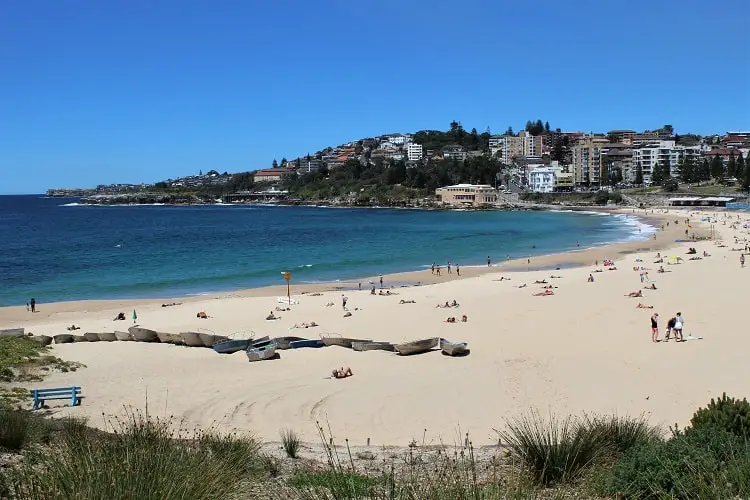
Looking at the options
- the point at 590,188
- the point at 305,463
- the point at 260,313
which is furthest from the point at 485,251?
the point at 590,188

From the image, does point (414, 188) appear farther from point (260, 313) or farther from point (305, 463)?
point (305, 463)

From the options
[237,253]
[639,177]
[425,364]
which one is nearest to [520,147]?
[639,177]

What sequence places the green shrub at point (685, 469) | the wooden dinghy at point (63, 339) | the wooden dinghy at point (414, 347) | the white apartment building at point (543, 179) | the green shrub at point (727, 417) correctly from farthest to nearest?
the white apartment building at point (543, 179) → the wooden dinghy at point (63, 339) → the wooden dinghy at point (414, 347) → the green shrub at point (727, 417) → the green shrub at point (685, 469)

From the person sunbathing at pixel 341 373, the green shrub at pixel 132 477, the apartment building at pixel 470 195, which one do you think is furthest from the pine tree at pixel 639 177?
the green shrub at pixel 132 477

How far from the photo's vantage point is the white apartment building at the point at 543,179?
478ft

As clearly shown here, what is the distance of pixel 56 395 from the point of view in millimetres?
12133

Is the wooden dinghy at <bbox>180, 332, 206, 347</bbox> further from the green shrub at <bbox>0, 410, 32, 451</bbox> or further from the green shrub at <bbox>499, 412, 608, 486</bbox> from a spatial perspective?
the green shrub at <bbox>499, 412, 608, 486</bbox>

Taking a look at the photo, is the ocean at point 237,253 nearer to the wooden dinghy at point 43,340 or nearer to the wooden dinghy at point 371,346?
the wooden dinghy at point 43,340

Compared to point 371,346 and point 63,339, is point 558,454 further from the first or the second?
→ point 63,339

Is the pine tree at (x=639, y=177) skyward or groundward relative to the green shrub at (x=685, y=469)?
skyward

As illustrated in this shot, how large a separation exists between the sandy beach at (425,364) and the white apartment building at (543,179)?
12068 centimetres

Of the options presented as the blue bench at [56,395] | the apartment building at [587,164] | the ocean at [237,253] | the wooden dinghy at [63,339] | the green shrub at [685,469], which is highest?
the apartment building at [587,164]

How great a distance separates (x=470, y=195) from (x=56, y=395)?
12983 cm

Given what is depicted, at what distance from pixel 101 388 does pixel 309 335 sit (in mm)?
7135
